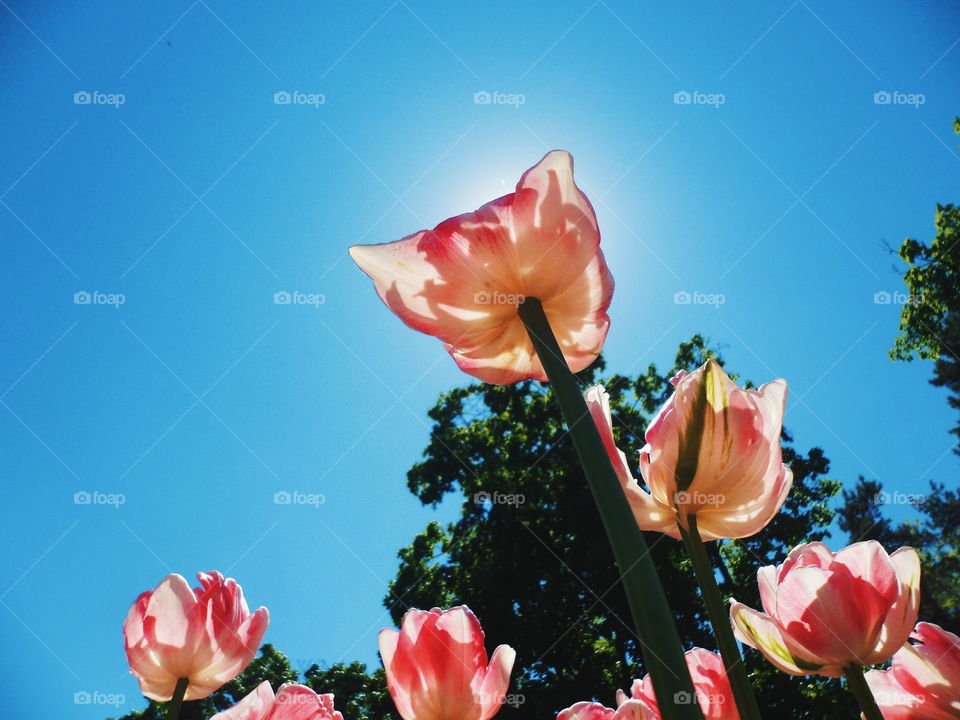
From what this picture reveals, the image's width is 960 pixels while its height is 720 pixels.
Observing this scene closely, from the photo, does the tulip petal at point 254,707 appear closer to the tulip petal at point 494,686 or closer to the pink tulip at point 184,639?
the pink tulip at point 184,639

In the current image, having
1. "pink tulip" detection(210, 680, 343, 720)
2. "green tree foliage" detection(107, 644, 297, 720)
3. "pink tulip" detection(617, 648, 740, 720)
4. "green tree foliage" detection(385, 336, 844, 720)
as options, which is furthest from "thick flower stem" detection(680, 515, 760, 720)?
"green tree foliage" detection(107, 644, 297, 720)

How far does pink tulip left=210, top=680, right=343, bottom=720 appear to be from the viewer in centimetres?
94

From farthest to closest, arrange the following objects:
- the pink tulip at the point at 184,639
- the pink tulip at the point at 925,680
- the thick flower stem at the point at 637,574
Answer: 1. the pink tulip at the point at 184,639
2. the pink tulip at the point at 925,680
3. the thick flower stem at the point at 637,574

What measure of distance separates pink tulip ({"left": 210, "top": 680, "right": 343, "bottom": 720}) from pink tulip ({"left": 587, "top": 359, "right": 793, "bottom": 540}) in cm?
60

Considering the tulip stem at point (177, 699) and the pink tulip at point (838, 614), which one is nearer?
the pink tulip at point (838, 614)

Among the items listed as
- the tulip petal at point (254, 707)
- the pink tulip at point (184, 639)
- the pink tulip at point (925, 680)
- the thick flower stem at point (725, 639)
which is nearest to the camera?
the thick flower stem at point (725, 639)

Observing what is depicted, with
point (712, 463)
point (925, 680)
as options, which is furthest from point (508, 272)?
point (925, 680)

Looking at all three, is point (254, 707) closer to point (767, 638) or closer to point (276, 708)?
point (276, 708)

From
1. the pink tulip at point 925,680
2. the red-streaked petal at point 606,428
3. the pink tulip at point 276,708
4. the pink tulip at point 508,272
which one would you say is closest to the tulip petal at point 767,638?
the pink tulip at point 925,680

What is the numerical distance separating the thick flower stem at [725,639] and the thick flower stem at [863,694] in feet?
0.48

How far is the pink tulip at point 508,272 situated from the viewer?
0.64 metres

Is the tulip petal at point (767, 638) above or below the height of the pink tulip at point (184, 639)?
below

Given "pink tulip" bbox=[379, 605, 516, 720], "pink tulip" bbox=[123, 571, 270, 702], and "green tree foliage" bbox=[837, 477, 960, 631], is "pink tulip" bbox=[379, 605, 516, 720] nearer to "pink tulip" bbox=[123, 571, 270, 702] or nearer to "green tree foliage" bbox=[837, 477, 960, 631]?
"pink tulip" bbox=[123, 571, 270, 702]

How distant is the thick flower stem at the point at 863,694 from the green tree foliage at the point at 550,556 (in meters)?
9.27
